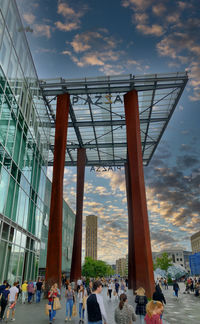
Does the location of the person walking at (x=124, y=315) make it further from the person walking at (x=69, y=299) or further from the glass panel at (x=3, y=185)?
the glass panel at (x=3, y=185)

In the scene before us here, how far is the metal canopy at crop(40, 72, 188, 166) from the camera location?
27000 millimetres

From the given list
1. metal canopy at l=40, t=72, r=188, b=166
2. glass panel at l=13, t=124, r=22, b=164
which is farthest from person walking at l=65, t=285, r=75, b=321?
metal canopy at l=40, t=72, r=188, b=166

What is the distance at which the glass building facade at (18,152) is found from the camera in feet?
55.7

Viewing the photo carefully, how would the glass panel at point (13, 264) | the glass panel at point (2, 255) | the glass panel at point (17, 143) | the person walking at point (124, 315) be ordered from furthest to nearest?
1. the glass panel at point (17, 143)
2. the glass panel at point (13, 264)
3. the glass panel at point (2, 255)
4. the person walking at point (124, 315)

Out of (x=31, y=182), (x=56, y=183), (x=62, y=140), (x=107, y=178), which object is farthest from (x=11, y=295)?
(x=107, y=178)

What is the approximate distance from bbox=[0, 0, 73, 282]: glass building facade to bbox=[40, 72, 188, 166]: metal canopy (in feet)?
14.4

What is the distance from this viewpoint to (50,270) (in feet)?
68.5

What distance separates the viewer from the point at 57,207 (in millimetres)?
22734

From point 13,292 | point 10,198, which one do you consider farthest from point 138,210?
point 13,292

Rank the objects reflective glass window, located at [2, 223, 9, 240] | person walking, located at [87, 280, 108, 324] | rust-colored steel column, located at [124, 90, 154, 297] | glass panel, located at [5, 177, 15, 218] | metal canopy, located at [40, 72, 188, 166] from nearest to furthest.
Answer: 1. person walking, located at [87, 280, 108, 324]
2. reflective glass window, located at [2, 223, 9, 240]
3. glass panel, located at [5, 177, 15, 218]
4. rust-colored steel column, located at [124, 90, 154, 297]
5. metal canopy, located at [40, 72, 188, 166]

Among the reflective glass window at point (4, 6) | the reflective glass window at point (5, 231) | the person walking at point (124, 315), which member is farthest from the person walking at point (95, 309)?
the reflective glass window at point (4, 6)

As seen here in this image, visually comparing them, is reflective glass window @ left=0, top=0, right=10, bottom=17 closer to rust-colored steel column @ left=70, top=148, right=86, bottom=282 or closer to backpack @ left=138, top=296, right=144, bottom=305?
backpack @ left=138, top=296, right=144, bottom=305

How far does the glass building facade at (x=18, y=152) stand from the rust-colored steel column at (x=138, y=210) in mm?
9650

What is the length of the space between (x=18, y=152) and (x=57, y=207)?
600cm
